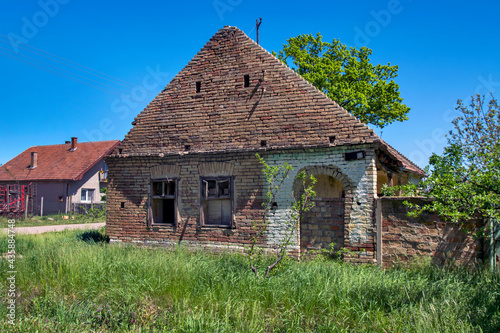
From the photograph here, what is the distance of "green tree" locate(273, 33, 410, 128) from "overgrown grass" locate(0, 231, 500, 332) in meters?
13.2

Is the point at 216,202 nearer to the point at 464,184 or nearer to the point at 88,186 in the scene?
the point at 464,184

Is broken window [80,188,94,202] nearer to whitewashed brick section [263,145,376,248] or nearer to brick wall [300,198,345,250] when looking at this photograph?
whitewashed brick section [263,145,376,248]

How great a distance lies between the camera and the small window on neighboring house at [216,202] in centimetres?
1081

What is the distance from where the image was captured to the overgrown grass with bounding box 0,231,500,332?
5.16 m

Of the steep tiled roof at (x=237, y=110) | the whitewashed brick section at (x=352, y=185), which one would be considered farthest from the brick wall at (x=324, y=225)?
the steep tiled roof at (x=237, y=110)

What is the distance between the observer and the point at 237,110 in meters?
11.0

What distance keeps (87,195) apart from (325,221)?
27003 millimetres

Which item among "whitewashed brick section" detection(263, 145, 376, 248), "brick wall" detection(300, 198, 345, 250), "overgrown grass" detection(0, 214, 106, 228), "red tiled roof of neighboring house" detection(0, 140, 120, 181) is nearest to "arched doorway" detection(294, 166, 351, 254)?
"brick wall" detection(300, 198, 345, 250)

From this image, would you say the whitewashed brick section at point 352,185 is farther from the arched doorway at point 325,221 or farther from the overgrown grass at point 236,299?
the overgrown grass at point 236,299

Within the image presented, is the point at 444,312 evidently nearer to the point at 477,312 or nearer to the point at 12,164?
the point at 477,312

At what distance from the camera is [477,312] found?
5.35 meters

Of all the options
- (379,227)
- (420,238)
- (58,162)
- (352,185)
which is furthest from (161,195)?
(58,162)

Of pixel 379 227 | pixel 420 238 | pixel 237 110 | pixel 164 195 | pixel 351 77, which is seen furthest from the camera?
pixel 351 77

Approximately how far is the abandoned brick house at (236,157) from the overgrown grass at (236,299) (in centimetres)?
222
